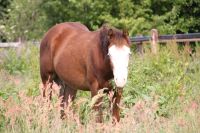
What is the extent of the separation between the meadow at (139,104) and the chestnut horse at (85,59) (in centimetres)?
33

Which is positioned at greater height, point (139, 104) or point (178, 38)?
point (139, 104)

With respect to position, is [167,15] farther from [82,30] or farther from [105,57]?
[105,57]

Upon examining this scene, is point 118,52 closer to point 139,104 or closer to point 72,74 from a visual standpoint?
point 139,104

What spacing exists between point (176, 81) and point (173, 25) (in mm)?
12803

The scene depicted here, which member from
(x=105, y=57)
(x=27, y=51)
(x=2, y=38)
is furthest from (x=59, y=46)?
(x=2, y=38)

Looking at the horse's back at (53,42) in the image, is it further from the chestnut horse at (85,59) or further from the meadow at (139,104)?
the meadow at (139,104)

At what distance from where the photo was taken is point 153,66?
467 inches

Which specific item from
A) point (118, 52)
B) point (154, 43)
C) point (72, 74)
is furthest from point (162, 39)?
point (118, 52)

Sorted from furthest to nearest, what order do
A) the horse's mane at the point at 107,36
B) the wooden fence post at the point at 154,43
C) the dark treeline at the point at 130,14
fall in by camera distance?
1. the dark treeline at the point at 130,14
2. the wooden fence post at the point at 154,43
3. the horse's mane at the point at 107,36

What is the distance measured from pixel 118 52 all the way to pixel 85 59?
130 cm

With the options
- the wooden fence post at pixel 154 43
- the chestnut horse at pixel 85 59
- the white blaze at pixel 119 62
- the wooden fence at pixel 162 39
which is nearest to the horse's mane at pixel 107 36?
the chestnut horse at pixel 85 59

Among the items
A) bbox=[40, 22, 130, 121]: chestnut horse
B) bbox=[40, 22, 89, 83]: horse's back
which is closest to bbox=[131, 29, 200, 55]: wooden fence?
bbox=[40, 22, 89, 83]: horse's back

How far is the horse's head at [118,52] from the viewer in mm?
7609

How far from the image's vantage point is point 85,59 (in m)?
8.98
